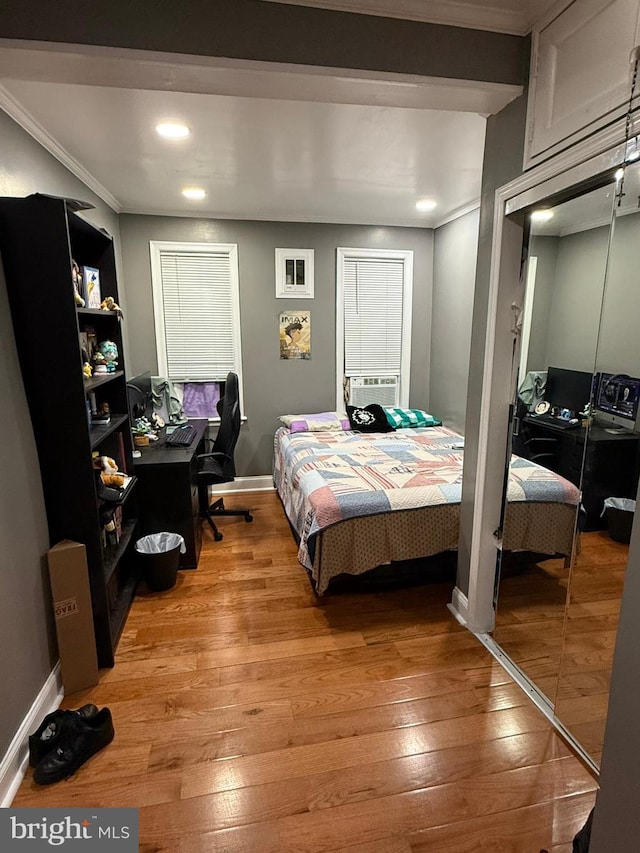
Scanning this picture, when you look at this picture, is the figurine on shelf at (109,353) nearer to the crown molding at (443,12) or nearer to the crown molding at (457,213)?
the crown molding at (443,12)

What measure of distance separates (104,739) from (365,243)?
4.17 metres

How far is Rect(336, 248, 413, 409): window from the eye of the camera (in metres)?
4.38

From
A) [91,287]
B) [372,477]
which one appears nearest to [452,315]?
[372,477]

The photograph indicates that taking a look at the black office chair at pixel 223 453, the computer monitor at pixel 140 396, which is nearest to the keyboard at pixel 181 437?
the black office chair at pixel 223 453

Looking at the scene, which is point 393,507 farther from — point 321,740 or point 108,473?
point 108,473

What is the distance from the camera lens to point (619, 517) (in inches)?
60.1

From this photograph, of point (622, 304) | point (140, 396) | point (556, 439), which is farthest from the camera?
point (140, 396)

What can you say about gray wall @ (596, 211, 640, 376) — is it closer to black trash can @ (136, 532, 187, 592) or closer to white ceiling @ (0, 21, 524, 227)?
white ceiling @ (0, 21, 524, 227)

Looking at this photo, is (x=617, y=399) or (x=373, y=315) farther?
(x=373, y=315)

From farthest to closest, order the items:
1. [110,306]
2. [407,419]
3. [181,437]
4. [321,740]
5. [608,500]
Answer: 1. [407,419]
2. [181,437]
3. [110,306]
4. [321,740]
5. [608,500]

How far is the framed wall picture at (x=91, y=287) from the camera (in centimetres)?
219

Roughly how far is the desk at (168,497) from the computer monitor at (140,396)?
63 cm

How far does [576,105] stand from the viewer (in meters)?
1.50

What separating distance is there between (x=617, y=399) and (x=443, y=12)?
1488 millimetres
